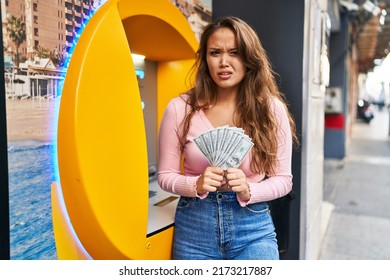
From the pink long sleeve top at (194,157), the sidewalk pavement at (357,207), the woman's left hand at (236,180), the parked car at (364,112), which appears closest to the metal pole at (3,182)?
the pink long sleeve top at (194,157)

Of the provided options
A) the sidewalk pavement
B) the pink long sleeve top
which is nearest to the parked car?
the sidewalk pavement

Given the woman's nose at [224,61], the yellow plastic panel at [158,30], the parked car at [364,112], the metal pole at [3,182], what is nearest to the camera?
the metal pole at [3,182]

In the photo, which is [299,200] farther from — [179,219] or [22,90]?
[22,90]

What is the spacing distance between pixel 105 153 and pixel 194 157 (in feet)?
0.97

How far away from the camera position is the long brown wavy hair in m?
1.26

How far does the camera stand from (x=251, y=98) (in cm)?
130

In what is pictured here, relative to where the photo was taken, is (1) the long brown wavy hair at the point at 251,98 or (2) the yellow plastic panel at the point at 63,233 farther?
(1) the long brown wavy hair at the point at 251,98

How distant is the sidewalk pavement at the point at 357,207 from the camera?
123 inches

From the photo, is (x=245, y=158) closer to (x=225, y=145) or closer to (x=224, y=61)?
(x=225, y=145)

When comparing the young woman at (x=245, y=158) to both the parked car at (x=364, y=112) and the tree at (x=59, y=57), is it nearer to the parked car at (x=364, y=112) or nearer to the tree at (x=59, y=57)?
the tree at (x=59, y=57)

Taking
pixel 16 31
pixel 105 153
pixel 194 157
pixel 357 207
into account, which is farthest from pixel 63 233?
pixel 357 207

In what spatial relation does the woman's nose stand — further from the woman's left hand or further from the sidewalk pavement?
the sidewalk pavement

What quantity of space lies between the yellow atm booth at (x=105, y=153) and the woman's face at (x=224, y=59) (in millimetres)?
268
